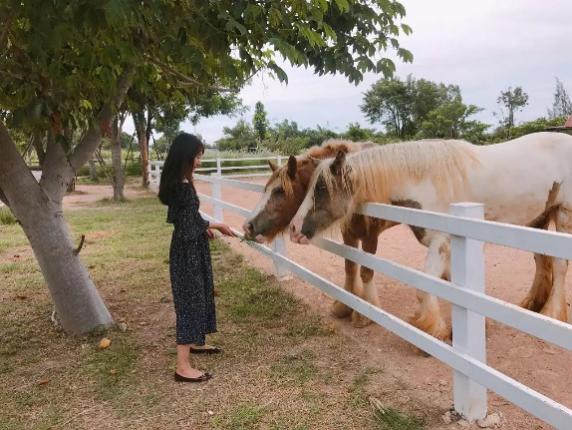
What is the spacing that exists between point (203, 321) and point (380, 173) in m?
1.61

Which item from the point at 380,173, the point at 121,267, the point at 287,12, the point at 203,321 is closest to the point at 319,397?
the point at 203,321

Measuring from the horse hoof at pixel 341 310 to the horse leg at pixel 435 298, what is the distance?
0.98 m

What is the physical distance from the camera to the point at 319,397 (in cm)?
320

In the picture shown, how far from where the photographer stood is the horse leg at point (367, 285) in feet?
14.8

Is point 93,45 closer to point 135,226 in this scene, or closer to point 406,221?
point 406,221

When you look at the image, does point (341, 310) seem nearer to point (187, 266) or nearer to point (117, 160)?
point (187, 266)

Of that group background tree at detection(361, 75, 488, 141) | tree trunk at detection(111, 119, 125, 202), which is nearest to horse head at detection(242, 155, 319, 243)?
tree trunk at detection(111, 119, 125, 202)

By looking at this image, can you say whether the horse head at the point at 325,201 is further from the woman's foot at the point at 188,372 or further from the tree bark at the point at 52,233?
the tree bark at the point at 52,233

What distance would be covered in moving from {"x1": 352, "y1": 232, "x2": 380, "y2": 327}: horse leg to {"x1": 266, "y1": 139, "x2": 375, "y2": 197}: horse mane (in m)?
0.77

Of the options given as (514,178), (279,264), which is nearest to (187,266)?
(279,264)

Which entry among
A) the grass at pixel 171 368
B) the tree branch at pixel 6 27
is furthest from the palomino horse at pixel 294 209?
the tree branch at pixel 6 27

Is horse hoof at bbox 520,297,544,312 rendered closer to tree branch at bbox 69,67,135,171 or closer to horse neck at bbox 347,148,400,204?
horse neck at bbox 347,148,400,204

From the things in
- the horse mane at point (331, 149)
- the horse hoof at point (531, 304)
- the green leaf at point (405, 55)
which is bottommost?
the horse hoof at point (531, 304)

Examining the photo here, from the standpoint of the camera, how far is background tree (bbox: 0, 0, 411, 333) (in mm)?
2803
